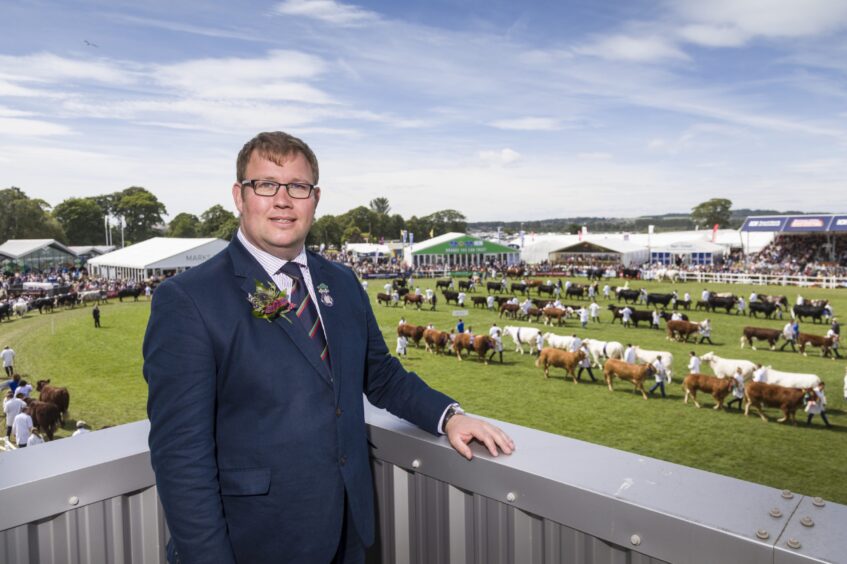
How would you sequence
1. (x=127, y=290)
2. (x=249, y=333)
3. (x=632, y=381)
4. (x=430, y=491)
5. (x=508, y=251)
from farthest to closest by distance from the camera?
(x=508, y=251) < (x=127, y=290) < (x=632, y=381) < (x=430, y=491) < (x=249, y=333)

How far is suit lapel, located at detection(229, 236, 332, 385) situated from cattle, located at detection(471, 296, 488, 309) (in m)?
28.3

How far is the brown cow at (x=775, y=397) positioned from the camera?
36.8 ft

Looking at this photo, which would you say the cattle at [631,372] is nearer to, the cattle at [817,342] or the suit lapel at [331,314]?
the cattle at [817,342]

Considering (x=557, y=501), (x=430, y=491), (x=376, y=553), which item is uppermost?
(x=557, y=501)

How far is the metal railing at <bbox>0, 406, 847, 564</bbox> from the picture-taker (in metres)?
1.39

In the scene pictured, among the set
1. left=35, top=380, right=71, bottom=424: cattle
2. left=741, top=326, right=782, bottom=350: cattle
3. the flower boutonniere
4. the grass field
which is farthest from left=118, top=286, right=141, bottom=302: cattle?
the flower boutonniere

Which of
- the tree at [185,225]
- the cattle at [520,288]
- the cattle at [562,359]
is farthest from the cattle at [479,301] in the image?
the tree at [185,225]

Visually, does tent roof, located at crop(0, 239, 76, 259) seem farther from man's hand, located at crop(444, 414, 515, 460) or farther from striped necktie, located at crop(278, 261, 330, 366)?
man's hand, located at crop(444, 414, 515, 460)

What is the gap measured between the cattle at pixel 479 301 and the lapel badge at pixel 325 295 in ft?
A: 92.3

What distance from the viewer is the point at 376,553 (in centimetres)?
231

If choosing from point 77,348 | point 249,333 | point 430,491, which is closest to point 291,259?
point 249,333

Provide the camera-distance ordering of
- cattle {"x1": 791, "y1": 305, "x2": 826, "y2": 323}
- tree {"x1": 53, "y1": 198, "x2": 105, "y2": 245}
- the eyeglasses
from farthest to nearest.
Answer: tree {"x1": 53, "y1": 198, "x2": 105, "y2": 245}
cattle {"x1": 791, "y1": 305, "x2": 826, "y2": 323}
the eyeglasses

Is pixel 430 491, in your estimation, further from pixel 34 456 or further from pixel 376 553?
pixel 34 456

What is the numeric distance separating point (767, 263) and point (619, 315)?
1190 inches
